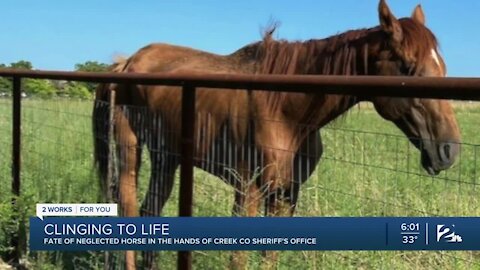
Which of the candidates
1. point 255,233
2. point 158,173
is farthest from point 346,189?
point 158,173

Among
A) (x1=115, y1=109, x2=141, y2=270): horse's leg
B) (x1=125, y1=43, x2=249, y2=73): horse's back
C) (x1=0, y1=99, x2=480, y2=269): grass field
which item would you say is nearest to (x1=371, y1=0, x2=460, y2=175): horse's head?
(x1=0, y1=99, x2=480, y2=269): grass field

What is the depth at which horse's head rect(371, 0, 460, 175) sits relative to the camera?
11.5ft

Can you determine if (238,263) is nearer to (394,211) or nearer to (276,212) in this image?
(276,212)

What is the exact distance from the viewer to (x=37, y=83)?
5.91 meters

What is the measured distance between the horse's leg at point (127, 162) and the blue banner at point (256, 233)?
2.78ft

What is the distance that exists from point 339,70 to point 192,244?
1871 millimetres

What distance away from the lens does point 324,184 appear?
3.39 metres

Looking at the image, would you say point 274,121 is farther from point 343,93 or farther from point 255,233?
point 343,93

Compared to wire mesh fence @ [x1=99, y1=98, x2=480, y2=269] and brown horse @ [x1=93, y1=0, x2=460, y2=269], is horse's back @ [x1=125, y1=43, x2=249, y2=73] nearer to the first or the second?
brown horse @ [x1=93, y1=0, x2=460, y2=269]

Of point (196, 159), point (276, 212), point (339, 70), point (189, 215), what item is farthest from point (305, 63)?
point (189, 215)

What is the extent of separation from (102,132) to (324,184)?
2.18m

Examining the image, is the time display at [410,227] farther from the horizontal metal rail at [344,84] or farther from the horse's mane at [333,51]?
the horse's mane at [333,51]

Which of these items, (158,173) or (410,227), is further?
(158,173)

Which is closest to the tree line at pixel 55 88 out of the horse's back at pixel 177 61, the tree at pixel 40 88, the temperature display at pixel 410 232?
the tree at pixel 40 88
